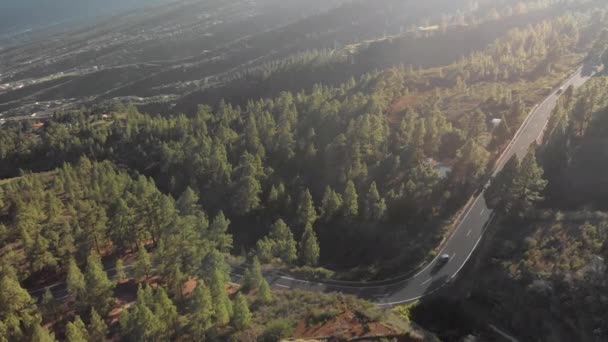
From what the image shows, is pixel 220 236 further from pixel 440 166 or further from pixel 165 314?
pixel 440 166

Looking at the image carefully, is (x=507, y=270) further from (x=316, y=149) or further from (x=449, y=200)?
(x=316, y=149)

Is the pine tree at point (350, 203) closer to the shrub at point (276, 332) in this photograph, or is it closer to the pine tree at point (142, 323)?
the shrub at point (276, 332)

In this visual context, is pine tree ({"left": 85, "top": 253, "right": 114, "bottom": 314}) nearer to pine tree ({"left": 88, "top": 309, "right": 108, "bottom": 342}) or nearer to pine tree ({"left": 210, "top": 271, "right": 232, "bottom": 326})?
pine tree ({"left": 88, "top": 309, "right": 108, "bottom": 342})

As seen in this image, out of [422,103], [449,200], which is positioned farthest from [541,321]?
[422,103]

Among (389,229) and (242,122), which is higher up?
(242,122)

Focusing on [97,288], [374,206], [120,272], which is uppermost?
[97,288]

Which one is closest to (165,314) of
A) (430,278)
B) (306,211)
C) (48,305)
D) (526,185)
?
(48,305)

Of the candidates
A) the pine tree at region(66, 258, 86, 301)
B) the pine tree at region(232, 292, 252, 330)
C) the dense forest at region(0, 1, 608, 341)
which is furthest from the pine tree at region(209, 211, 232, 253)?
the pine tree at region(232, 292, 252, 330)

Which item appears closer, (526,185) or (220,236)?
(526,185)
